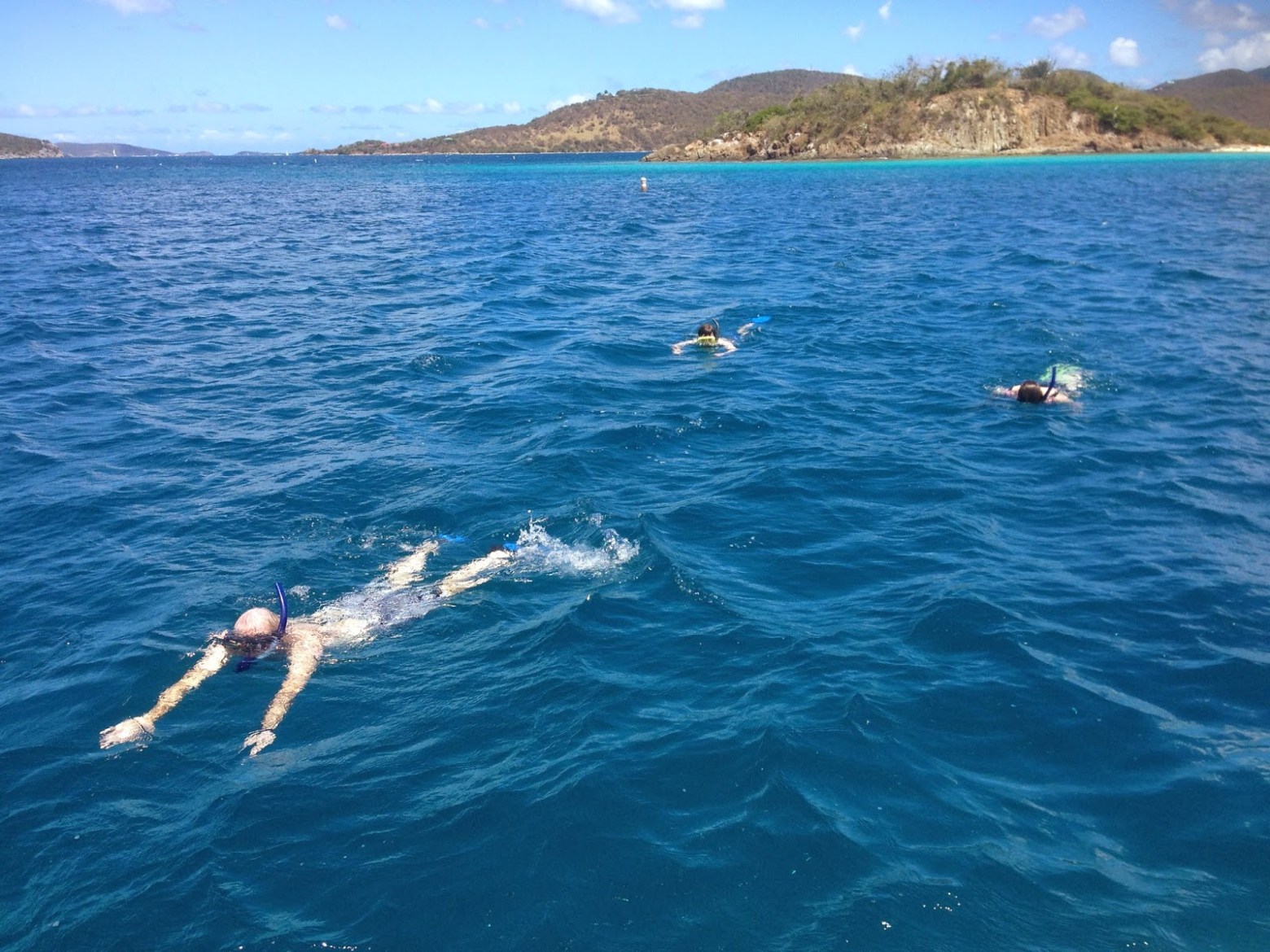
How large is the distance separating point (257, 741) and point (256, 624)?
163 centimetres

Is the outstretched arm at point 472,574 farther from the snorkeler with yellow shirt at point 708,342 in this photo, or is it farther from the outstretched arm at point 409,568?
the snorkeler with yellow shirt at point 708,342

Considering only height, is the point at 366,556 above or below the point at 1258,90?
below

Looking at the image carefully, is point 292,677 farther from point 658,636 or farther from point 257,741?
point 658,636

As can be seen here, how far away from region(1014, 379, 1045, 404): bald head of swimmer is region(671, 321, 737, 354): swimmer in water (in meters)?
7.46

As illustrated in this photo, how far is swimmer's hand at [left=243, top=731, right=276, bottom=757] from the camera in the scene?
784 centimetres

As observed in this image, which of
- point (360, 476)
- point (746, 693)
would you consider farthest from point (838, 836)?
point (360, 476)

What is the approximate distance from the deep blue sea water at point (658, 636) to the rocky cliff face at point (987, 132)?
102374mm

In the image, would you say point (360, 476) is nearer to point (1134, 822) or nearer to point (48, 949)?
point (48, 949)

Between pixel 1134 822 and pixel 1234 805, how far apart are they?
3.13 ft

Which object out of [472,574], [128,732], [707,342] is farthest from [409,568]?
[707,342]

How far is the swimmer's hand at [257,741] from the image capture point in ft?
25.7

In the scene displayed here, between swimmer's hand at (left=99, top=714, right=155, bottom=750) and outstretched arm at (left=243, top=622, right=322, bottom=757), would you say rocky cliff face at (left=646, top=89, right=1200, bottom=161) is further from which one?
swimmer's hand at (left=99, top=714, right=155, bottom=750)

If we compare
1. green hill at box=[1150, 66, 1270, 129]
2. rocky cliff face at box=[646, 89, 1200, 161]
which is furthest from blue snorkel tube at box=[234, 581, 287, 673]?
green hill at box=[1150, 66, 1270, 129]

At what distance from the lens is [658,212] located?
189ft
